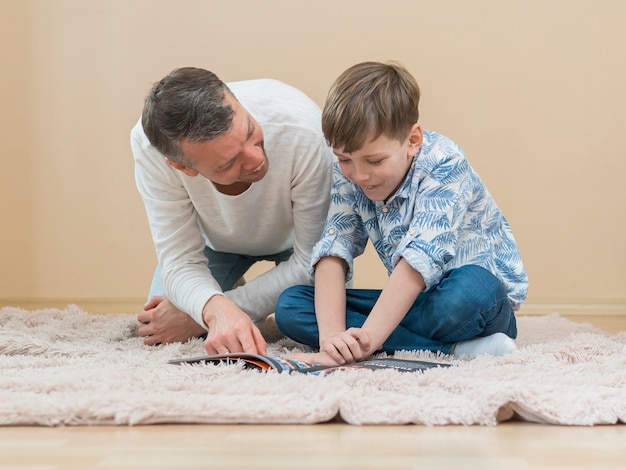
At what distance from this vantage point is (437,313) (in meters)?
1.33

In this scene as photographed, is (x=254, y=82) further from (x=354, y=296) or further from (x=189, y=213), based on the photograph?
(x=354, y=296)

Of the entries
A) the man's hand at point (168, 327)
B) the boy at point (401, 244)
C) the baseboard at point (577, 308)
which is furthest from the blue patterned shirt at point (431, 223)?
the baseboard at point (577, 308)

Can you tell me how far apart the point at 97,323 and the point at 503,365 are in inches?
39.4

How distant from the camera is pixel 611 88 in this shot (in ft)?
7.78

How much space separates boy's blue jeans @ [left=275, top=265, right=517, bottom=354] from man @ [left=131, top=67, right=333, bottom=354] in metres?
0.09

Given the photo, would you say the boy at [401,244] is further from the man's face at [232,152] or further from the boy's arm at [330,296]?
the man's face at [232,152]

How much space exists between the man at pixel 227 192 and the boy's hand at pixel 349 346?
0.43 ft

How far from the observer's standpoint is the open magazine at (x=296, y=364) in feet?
3.71

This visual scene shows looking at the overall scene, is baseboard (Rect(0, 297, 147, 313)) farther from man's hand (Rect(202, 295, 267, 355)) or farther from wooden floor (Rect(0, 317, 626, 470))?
wooden floor (Rect(0, 317, 626, 470))

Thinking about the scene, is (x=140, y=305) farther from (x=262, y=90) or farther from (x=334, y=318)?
(x=334, y=318)

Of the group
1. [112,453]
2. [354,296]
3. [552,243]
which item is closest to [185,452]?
[112,453]

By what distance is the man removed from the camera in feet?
4.18

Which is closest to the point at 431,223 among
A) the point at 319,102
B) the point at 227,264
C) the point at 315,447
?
the point at 315,447

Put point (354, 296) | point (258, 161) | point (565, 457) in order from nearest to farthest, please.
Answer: point (565, 457) < point (258, 161) < point (354, 296)
